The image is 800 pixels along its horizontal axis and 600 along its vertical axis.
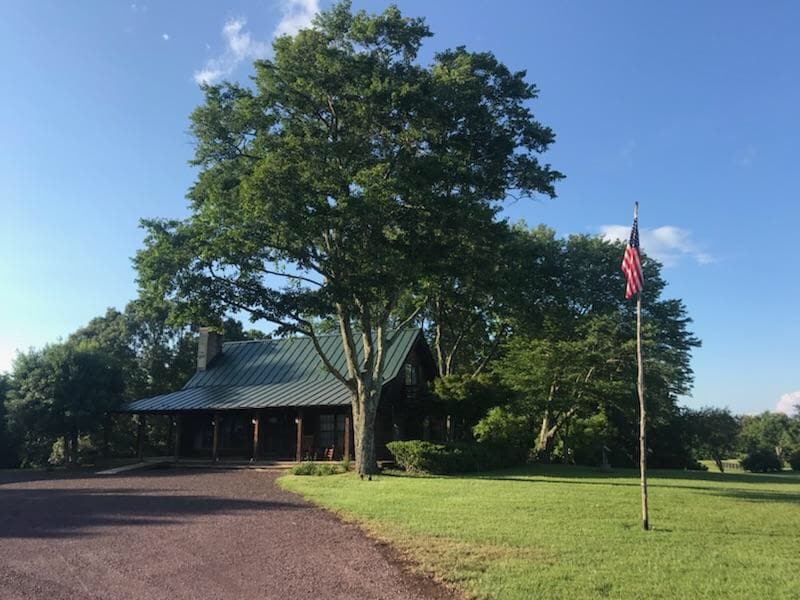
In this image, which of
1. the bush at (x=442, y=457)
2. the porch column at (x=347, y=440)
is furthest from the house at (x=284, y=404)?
the bush at (x=442, y=457)

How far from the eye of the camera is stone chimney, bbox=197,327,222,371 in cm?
3659

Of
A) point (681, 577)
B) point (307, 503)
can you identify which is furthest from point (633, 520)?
point (307, 503)

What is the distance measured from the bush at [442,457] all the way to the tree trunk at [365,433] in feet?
4.93

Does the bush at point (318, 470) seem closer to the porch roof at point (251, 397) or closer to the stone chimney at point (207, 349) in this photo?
the porch roof at point (251, 397)

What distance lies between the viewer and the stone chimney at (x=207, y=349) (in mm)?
36594

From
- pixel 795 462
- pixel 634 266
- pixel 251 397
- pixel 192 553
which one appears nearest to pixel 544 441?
pixel 251 397

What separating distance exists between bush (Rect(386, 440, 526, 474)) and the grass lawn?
16.0 ft

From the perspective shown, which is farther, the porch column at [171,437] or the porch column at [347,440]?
the porch column at [171,437]

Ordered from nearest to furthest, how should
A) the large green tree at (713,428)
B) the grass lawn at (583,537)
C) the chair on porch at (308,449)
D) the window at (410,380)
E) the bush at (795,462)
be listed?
1. the grass lawn at (583,537)
2. the chair on porch at (308,449)
3. the window at (410,380)
4. the large green tree at (713,428)
5. the bush at (795,462)

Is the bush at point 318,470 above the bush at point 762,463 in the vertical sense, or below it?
above

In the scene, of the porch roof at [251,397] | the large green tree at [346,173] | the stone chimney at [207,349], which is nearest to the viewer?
the large green tree at [346,173]

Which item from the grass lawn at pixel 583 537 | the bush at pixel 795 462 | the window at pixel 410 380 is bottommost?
the bush at pixel 795 462

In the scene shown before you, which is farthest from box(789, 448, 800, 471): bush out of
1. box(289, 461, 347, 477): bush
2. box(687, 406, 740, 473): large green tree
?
box(289, 461, 347, 477): bush

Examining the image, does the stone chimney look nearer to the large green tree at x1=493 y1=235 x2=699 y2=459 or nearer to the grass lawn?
the large green tree at x1=493 y1=235 x2=699 y2=459
